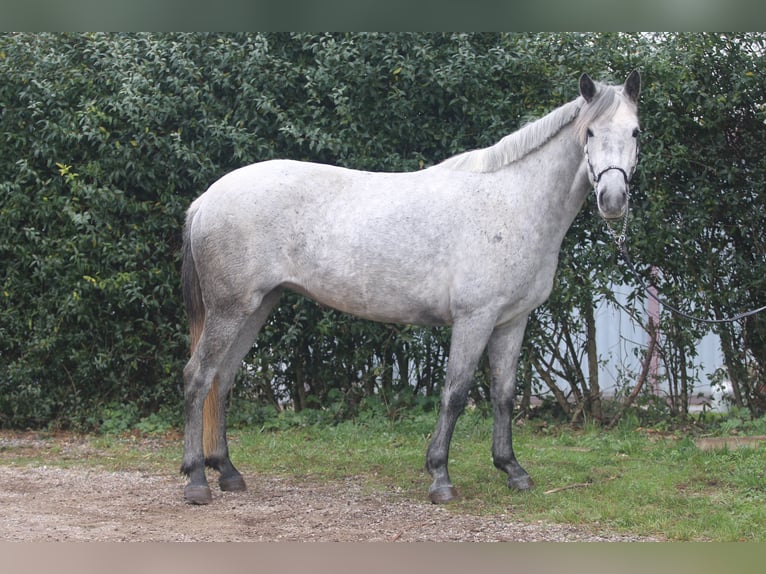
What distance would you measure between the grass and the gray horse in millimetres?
426

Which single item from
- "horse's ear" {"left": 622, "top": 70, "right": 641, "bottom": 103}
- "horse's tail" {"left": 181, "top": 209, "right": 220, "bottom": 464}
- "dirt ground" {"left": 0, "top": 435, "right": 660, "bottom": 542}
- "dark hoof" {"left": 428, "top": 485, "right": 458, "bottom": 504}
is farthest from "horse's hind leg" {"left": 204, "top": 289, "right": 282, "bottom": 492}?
"horse's ear" {"left": 622, "top": 70, "right": 641, "bottom": 103}

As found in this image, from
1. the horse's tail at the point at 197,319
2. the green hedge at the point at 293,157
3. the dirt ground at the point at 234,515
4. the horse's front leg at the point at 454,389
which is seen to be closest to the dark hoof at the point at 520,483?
the horse's front leg at the point at 454,389

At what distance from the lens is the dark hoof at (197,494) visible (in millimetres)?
4836

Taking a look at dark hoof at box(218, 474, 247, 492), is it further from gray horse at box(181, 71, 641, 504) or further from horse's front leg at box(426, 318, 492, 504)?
horse's front leg at box(426, 318, 492, 504)

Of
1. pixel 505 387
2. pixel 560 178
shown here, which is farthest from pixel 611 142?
pixel 505 387

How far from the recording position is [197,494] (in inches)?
191

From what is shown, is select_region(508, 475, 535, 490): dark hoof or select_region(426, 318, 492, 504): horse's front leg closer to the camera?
select_region(426, 318, 492, 504): horse's front leg

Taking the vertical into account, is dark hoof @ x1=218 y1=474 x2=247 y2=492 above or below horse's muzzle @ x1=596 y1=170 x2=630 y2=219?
below

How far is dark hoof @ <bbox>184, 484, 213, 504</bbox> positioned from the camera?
4.84m

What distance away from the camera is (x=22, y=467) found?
19.9ft

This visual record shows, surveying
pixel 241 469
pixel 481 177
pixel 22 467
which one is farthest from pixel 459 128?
pixel 22 467

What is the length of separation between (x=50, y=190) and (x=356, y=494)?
3.93m

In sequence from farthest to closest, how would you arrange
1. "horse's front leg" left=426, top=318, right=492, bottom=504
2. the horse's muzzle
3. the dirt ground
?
"horse's front leg" left=426, top=318, right=492, bottom=504 < the horse's muzzle < the dirt ground

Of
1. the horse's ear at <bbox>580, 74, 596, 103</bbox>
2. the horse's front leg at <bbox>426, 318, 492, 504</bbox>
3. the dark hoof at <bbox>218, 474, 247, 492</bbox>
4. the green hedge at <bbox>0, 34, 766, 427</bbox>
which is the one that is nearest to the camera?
the horse's ear at <bbox>580, 74, 596, 103</bbox>
